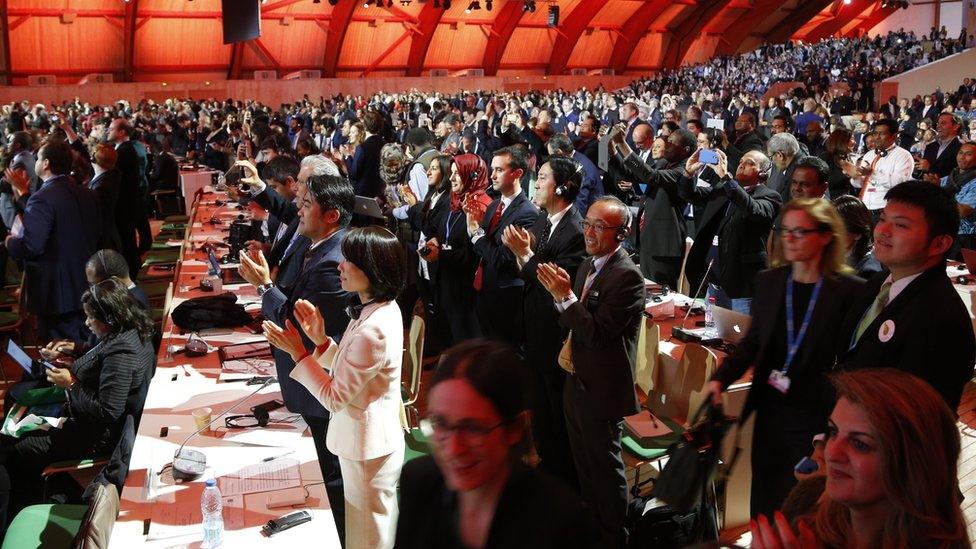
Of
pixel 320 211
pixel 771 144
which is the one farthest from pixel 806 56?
pixel 320 211

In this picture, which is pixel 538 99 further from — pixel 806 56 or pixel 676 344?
pixel 676 344

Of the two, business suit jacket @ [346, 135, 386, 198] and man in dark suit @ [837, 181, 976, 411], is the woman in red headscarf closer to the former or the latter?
man in dark suit @ [837, 181, 976, 411]

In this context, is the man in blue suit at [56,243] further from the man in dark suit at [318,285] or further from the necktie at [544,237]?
the necktie at [544,237]

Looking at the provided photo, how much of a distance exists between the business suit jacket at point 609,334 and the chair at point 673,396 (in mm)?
448

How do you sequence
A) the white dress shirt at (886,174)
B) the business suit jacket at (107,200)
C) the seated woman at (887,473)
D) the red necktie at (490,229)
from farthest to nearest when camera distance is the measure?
the white dress shirt at (886,174)
the business suit jacket at (107,200)
the red necktie at (490,229)
the seated woman at (887,473)

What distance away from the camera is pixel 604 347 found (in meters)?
3.33

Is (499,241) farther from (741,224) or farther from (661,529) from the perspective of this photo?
(661,529)

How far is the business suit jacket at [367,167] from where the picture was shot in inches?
323

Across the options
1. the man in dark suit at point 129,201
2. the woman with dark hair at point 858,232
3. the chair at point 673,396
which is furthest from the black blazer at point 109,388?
the man in dark suit at point 129,201

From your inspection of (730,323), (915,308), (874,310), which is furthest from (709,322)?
(915,308)

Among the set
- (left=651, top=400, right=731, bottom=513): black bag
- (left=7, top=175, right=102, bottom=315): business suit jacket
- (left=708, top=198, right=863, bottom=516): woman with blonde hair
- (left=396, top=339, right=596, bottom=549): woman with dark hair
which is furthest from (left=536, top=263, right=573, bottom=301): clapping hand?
(left=7, top=175, right=102, bottom=315): business suit jacket

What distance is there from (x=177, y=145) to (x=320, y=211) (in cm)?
1272

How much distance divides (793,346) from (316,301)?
1.75m

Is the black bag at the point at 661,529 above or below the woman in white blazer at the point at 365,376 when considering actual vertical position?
below
